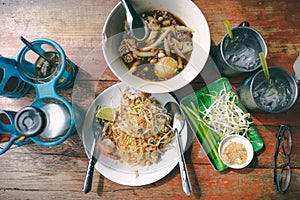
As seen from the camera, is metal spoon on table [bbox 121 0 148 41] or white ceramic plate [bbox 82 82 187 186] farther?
white ceramic plate [bbox 82 82 187 186]

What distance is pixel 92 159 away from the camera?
4.81 feet

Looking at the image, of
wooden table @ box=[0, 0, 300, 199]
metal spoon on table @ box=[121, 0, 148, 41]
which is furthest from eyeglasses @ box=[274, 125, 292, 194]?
metal spoon on table @ box=[121, 0, 148, 41]

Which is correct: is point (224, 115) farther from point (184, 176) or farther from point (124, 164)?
point (124, 164)

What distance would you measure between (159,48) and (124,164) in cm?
63

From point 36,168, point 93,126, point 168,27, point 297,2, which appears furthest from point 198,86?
point 36,168

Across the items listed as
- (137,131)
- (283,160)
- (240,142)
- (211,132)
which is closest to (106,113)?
(137,131)

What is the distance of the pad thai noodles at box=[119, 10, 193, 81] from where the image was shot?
4.77ft

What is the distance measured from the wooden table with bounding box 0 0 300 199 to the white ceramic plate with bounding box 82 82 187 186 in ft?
0.23

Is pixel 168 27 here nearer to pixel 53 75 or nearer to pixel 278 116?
pixel 53 75

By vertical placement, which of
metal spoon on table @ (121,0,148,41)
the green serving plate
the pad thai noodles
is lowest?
the green serving plate

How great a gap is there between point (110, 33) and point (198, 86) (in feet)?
1.79

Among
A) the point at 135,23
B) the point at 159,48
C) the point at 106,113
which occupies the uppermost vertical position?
the point at 135,23

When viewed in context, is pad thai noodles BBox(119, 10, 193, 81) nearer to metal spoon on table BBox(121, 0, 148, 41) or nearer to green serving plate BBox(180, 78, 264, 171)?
metal spoon on table BBox(121, 0, 148, 41)

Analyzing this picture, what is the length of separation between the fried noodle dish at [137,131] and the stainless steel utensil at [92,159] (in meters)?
0.03
